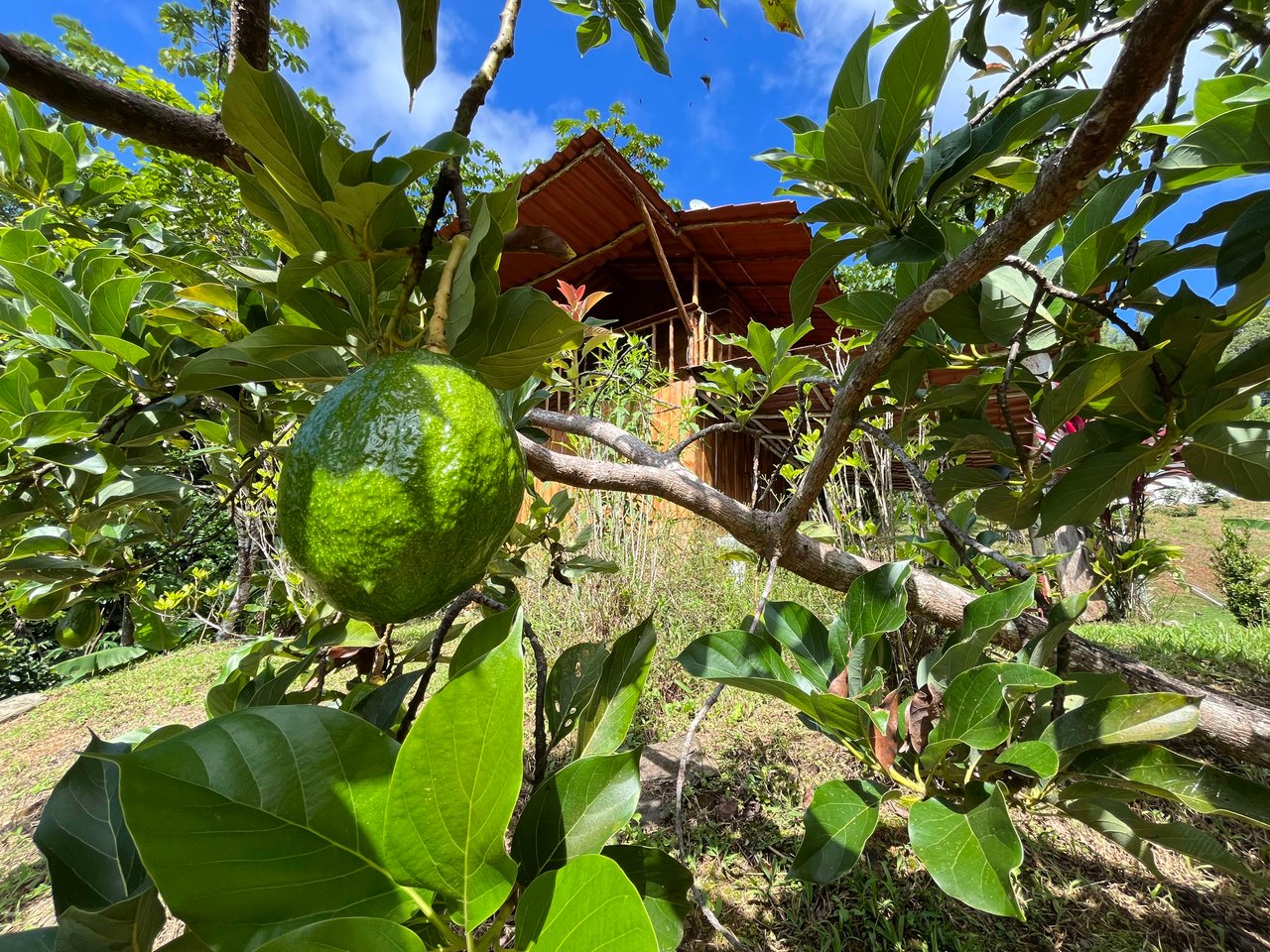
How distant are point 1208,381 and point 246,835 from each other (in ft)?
3.78

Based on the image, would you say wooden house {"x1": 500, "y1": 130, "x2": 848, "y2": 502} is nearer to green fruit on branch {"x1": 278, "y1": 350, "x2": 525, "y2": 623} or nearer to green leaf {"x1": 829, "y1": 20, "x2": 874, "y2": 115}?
green leaf {"x1": 829, "y1": 20, "x2": 874, "y2": 115}

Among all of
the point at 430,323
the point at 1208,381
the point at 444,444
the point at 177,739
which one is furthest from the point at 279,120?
the point at 1208,381

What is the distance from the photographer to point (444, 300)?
0.52 metres

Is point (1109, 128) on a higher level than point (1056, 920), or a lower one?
higher

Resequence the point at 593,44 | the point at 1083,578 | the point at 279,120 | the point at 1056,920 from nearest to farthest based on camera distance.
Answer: the point at 279,120 < the point at 593,44 < the point at 1056,920 < the point at 1083,578

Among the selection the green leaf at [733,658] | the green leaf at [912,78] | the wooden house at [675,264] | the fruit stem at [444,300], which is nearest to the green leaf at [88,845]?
the fruit stem at [444,300]

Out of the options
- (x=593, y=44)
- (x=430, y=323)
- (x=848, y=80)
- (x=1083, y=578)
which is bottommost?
(x=1083, y=578)

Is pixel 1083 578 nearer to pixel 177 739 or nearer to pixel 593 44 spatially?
pixel 593 44

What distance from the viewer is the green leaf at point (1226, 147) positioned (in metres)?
0.52

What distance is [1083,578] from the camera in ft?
14.3

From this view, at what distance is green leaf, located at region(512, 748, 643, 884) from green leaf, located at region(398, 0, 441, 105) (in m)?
0.67

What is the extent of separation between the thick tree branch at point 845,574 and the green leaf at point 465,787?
2.52 ft

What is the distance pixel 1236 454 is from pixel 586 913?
3.47 feet

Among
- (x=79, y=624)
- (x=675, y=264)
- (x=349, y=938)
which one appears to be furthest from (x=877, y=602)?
(x=675, y=264)
